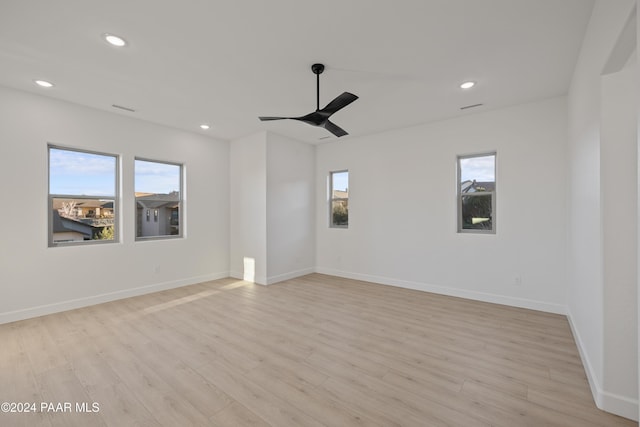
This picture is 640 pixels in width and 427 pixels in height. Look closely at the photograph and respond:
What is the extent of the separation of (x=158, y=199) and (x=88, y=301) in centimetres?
183

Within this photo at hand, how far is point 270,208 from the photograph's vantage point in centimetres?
531

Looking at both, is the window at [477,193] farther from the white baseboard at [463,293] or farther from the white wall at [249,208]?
the white wall at [249,208]

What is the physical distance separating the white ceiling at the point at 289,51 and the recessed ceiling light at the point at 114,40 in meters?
0.05

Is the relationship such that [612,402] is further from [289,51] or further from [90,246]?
[90,246]

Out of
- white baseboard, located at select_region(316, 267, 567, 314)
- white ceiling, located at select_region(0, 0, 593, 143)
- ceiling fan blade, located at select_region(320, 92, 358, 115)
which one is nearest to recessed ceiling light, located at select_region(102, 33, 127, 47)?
white ceiling, located at select_region(0, 0, 593, 143)

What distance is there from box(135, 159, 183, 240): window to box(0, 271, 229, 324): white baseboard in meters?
0.85

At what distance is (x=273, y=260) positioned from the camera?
17.6 ft

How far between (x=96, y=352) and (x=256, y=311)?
1707mm

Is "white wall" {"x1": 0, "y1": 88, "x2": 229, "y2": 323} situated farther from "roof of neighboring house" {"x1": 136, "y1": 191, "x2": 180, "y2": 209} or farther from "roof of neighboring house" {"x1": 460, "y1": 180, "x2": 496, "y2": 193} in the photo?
"roof of neighboring house" {"x1": 460, "y1": 180, "x2": 496, "y2": 193}

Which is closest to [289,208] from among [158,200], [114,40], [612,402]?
[158,200]

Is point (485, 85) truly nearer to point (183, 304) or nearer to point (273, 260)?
point (273, 260)

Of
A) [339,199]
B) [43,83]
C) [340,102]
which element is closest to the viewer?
[340,102]

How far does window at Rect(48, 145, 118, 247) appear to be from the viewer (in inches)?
152

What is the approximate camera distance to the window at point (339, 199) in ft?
19.6
